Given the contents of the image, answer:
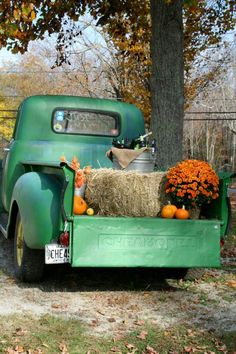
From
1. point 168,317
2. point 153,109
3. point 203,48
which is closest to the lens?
point 168,317

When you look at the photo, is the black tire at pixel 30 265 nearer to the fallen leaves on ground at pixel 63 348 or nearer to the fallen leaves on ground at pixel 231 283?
the fallen leaves on ground at pixel 63 348

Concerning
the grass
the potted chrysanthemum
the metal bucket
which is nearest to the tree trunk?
the metal bucket

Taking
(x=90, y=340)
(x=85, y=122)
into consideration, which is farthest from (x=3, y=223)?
(x=90, y=340)

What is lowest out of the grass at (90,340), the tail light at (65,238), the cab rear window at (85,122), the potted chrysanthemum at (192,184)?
the grass at (90,340)

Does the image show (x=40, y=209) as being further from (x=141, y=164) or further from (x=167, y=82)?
(x=167, y=82)

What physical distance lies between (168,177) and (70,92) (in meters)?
27.6

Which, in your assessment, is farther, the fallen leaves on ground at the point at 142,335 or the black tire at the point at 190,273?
the black tire at the point at 190,273

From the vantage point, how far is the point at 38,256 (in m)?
5.86

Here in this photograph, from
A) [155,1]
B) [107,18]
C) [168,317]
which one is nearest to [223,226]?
[168,317]

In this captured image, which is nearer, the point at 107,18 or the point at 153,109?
the point at 153,109

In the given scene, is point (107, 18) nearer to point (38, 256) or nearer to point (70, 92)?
point (38, 256)

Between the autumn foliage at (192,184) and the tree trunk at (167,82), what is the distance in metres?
3.52

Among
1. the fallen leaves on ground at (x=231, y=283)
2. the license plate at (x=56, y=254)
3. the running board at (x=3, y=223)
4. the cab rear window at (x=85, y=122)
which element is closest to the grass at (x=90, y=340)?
the license plate at (x=56, y=254)

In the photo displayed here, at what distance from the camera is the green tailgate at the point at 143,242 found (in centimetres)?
523
